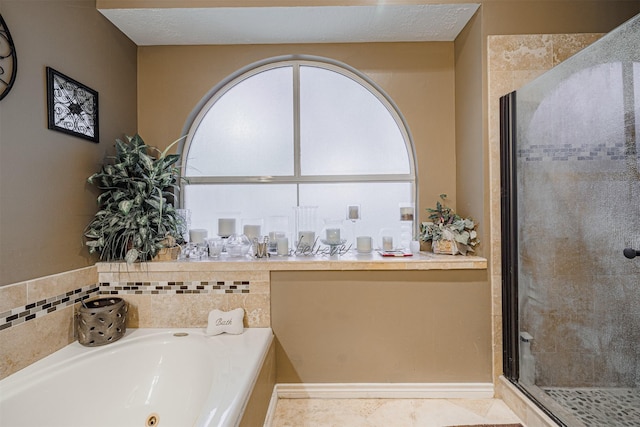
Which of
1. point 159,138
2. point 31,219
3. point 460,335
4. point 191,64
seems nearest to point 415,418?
point 460,335

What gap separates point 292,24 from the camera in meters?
1.99

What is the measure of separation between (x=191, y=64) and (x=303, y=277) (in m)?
1.79

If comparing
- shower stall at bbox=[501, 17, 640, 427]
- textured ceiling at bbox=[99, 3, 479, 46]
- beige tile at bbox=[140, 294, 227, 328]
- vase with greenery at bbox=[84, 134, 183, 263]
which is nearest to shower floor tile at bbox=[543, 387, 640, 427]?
shower stall at bbox=[501, 17, 640, 427]

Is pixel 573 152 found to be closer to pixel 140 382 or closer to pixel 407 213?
pixel 407 213

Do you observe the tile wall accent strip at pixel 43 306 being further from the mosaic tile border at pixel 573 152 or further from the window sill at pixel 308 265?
the mosaic tile border at pixel 573 152

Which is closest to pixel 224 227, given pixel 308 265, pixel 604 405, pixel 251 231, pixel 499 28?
pixel 251 231

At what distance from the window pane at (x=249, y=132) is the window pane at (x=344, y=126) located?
0.15m

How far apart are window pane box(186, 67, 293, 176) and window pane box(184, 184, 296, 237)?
117 millimetres

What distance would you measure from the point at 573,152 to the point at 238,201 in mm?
2122

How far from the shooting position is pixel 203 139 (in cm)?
236

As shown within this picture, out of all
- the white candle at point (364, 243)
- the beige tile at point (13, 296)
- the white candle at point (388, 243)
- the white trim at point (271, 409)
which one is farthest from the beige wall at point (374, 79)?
the white trim at point (271, 409)

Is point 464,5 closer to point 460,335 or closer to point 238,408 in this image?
point 460,335

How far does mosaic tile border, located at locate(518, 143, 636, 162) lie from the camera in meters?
1.34

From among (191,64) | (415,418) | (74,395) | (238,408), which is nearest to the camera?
A: (238,408)
